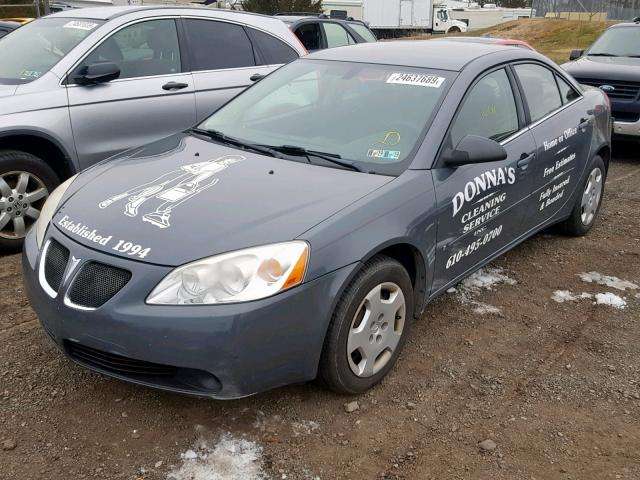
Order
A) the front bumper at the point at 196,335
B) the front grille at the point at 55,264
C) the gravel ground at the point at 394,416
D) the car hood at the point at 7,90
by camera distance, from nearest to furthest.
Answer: the front bumper at the point at 196,335 → the gravel ground at the point at 394,416 → the front grille at the point at 55,264 → the car hood at the point at 7,90

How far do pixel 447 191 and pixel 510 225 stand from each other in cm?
92

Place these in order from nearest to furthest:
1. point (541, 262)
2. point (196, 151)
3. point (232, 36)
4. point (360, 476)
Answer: point (360, 476) → point (196, 151) → point (541, 262) → point (232, 36)

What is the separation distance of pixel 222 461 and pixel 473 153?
6.33ft

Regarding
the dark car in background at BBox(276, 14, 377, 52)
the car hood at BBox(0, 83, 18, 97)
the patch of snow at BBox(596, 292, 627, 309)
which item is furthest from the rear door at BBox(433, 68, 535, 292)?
the dark car in background at BBox(276, 14, 377, 52)

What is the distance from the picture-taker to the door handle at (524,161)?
401 centimetres

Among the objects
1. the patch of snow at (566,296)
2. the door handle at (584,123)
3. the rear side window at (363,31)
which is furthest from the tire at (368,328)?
the rear side window at (363,31)

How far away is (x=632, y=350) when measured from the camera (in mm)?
3662

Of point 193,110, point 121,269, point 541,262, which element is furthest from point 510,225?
point 193,110

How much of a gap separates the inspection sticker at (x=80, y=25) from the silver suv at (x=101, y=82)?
0.01 metres

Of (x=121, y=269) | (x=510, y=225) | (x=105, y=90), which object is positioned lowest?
(x=510, y=225)

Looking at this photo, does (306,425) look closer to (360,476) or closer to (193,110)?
(360,476)

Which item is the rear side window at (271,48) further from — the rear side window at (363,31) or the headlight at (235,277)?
the rear side window at (363,31)

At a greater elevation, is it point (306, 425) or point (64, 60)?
point (64, 60)

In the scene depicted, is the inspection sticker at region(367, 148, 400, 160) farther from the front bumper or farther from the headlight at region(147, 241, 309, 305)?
the headlight at region(147, 241, 309, 305)
